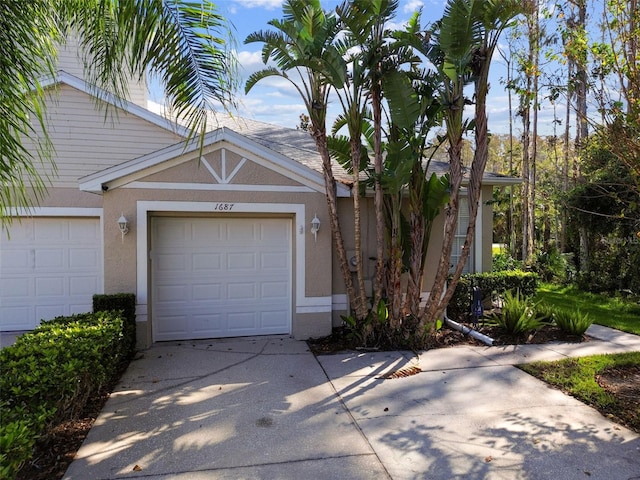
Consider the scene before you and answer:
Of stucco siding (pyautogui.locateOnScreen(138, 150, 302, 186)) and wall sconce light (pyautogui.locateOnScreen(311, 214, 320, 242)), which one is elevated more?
stucco siding (pyautogui.locateOnScreen(138, 150, 302, 186))

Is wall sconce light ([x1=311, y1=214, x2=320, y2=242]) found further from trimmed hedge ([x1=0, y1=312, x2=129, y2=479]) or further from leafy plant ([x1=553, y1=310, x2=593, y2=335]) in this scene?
leafy plant ([x1=553, y1=310, x2=593, y2=335])

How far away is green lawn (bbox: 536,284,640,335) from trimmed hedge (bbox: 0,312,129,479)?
919cm

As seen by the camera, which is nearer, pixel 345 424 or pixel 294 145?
pixel 345 424

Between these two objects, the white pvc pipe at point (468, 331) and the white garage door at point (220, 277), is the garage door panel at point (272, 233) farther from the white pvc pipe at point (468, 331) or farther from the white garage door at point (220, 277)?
the white pvc pipe at point (468, 331)

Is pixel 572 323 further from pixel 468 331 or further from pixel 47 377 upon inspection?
pixel 47 377

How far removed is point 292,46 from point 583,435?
6.25 m

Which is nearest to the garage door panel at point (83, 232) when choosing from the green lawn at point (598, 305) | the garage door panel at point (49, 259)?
the garage door panel at point (49, 259)

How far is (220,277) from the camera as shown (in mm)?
7941

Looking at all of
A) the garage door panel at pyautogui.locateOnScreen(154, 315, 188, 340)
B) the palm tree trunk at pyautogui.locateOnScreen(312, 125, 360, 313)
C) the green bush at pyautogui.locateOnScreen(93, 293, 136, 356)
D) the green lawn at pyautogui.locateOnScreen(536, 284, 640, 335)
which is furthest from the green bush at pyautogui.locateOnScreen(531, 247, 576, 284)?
the green bush at pyautogui.locateOnScreen(93, 293, 136, 356)

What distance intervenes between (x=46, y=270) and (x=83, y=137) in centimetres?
276

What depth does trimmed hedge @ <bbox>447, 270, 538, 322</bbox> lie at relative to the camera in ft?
30.6

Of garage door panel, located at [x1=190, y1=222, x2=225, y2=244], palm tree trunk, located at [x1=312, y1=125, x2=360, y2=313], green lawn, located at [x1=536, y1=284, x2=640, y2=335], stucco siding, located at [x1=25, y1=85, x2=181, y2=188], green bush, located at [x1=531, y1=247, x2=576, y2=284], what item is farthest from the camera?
green bush, located at [x1=531, y1=247, x2=576, y2=284]

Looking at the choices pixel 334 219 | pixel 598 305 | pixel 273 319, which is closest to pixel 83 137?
pixel 273 319

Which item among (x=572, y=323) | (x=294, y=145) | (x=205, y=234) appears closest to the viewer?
(x=205, y=234)
